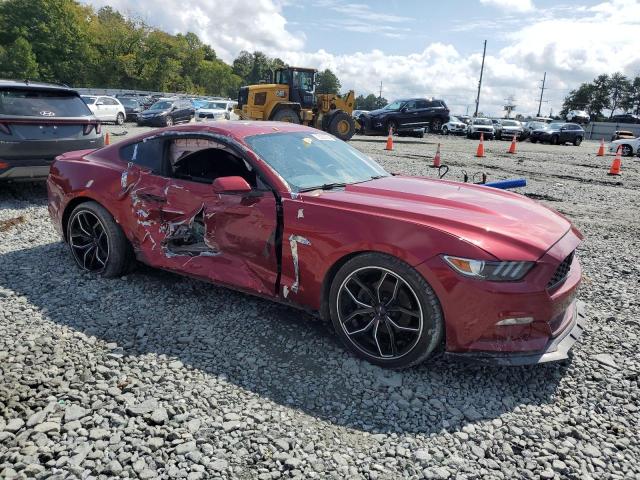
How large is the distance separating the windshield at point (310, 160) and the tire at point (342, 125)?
14.8m

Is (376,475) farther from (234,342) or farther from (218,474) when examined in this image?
(234,342)

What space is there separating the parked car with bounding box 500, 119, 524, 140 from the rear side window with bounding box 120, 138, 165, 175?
2888cm

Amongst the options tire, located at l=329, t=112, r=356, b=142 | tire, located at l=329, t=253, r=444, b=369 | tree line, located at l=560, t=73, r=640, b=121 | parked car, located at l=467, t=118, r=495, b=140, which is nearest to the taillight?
tire, located at l=329, t=253, r=444, b=369

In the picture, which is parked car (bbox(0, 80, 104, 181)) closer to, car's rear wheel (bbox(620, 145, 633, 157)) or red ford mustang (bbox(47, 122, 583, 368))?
red ford mustang (bbox(47, 122, 583, 368))

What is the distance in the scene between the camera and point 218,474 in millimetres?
2283

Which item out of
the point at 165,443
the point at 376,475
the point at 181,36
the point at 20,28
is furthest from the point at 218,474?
the point at 181,36

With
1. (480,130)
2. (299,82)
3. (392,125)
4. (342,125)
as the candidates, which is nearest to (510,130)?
(480,130)

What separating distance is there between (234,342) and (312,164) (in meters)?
1.50

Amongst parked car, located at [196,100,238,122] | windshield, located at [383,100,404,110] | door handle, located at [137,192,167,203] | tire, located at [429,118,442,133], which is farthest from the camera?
parked car, located at [196,100,238,122]

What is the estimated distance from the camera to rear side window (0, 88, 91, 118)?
6695 millimetres

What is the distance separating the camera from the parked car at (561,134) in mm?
29641

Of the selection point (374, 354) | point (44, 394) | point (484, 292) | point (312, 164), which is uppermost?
point (312, 164)

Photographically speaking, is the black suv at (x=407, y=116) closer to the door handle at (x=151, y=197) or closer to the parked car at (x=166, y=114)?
the parked car at (x=166, y=114)

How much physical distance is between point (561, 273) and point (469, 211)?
665mm
